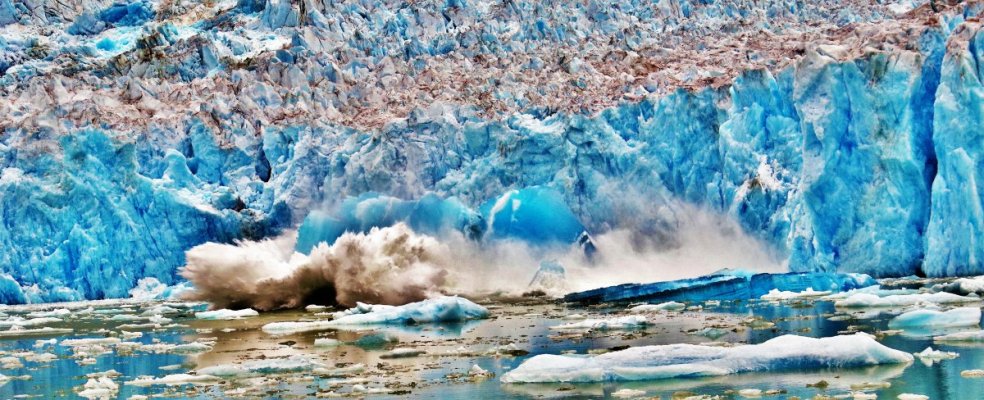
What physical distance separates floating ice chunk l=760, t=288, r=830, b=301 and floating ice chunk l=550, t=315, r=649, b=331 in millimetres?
4132

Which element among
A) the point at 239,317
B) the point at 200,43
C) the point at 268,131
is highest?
the point at 200,43

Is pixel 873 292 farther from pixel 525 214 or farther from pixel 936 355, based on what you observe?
pixel 525 214

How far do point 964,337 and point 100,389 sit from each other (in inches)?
344

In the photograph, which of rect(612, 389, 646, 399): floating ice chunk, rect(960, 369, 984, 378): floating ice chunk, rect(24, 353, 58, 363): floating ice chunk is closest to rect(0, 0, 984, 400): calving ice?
rect(960, 369, 984, 378): floating ice chunk

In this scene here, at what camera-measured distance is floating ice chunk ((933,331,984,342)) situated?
495 inches

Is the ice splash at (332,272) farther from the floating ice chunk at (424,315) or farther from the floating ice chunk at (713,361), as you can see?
the floating ice chunk at (713,361)

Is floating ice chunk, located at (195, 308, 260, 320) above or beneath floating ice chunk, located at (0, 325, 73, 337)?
above

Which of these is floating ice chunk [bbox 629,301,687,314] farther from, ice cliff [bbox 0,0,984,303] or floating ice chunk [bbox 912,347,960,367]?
floating ice chunk [bbox 912,347,960,367]

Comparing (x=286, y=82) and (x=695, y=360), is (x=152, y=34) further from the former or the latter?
(x=695, y=360)

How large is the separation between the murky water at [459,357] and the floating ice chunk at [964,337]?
0.98ft

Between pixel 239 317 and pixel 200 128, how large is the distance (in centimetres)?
980

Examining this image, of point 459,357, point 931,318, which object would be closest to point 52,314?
point 459,357

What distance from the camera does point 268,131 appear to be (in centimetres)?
3200

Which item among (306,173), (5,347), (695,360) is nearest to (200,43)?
(306,173)
